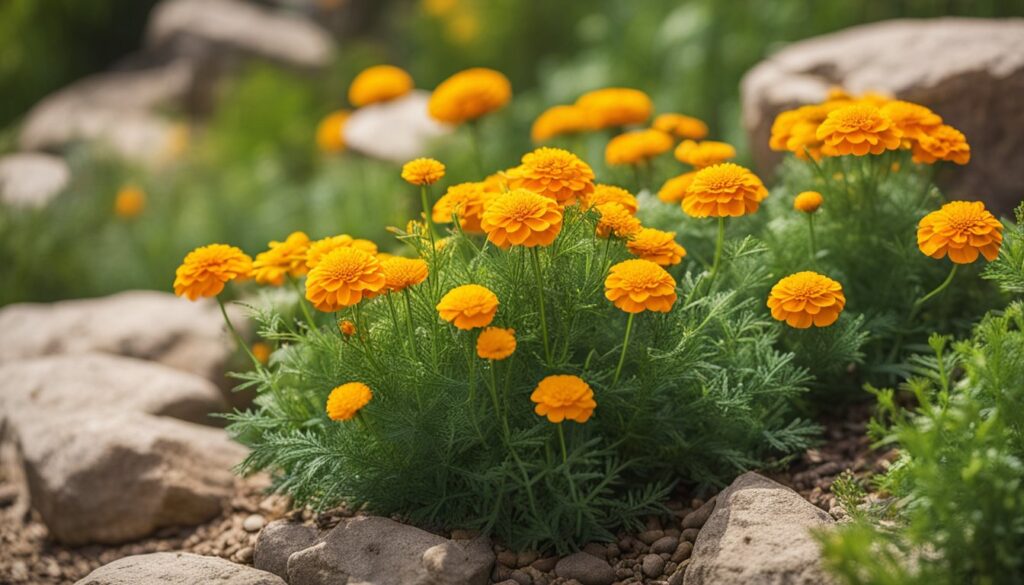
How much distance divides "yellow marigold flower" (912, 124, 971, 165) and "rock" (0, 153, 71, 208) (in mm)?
4710

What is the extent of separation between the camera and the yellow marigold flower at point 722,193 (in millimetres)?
2508

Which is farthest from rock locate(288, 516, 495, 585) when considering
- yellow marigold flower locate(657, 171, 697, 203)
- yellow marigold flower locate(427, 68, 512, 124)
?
yellow marigold flower locate(427, 68, 512, 124)

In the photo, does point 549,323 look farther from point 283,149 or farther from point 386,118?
point 283,149

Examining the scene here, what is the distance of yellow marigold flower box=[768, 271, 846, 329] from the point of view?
244 cm

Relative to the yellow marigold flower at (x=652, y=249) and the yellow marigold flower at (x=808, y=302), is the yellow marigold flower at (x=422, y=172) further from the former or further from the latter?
the yellow marigold flower at (x=808, y=302)

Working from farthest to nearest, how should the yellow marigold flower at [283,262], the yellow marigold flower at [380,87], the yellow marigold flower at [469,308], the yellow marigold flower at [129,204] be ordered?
Answer: the yellow marigold flower at [129,204] < the yellow marigold flower at [380,87] < the yellow marigold flower at [283,262] < the yellow marigold flower at [469,308]

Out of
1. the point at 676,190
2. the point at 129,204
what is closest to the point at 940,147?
the point at 676,190

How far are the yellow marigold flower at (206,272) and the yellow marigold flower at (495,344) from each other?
774 mm

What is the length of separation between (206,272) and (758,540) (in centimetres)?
158

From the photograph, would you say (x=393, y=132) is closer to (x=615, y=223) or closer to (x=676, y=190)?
(x=676, y=190)

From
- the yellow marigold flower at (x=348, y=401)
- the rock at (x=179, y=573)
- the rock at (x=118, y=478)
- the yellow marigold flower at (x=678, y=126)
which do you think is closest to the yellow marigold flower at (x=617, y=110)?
the yellow marigold flower at (x=678, y=126)

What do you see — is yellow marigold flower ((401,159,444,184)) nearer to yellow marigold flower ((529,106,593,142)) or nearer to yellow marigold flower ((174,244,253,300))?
yellow marigold flower ((174,244,253,300))

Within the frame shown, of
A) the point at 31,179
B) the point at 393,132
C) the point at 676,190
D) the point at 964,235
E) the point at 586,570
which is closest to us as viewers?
the point at 964,235

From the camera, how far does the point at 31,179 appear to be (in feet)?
20.6
